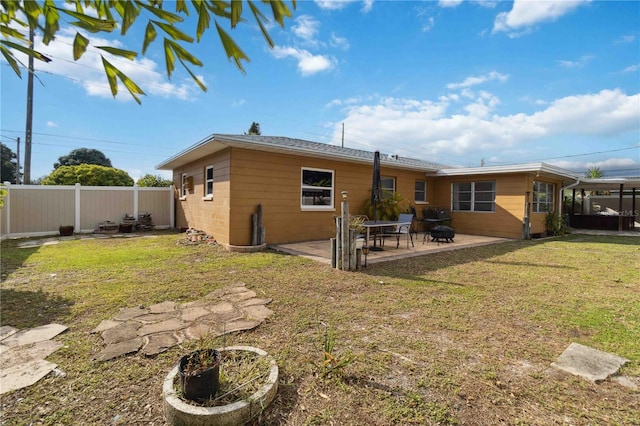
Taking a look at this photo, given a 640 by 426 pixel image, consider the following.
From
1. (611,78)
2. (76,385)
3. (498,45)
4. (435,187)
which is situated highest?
(611,78)

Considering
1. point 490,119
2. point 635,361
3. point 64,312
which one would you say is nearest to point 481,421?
point 635,361

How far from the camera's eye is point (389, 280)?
4.71m

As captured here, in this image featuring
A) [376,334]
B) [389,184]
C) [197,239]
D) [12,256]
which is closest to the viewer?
[376,334]

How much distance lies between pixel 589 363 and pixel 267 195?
21.8 ft

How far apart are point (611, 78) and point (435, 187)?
9402 millimetres

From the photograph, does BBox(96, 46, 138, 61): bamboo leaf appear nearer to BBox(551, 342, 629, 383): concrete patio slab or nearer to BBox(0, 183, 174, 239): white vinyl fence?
BBox(551, 342, 629, 383): concrete patio slab

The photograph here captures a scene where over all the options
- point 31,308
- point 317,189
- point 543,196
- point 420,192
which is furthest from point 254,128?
point 31,308

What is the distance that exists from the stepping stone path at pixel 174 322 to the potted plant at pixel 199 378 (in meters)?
0.79

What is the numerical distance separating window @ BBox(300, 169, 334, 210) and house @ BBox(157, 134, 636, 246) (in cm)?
3

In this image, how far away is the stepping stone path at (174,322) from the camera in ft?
8.47

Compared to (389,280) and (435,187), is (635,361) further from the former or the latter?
(435,187)

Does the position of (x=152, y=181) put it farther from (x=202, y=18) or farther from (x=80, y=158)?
(x=202, y=18)

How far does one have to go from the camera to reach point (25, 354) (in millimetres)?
2424

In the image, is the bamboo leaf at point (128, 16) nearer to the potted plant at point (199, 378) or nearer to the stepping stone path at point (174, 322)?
the potted plant at point (199, 378)
